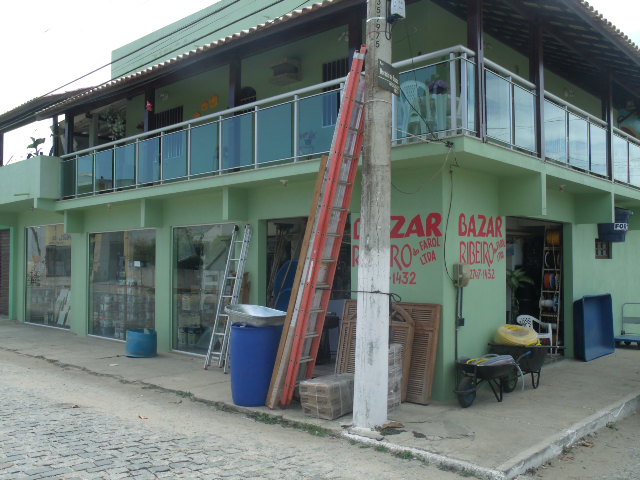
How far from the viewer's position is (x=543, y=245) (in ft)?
42.4

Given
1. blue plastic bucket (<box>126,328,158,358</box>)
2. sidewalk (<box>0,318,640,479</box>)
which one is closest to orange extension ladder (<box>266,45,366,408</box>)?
sidewalk (<box>0,318,640,479</box>)

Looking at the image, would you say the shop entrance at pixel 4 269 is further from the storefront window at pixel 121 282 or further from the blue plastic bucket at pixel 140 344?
the blue plastic bucket at pixel 140 344

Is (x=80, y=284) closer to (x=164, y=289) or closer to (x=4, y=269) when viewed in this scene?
(x=164, y=289)

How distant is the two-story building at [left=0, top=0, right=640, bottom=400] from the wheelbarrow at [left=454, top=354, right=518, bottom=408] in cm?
42

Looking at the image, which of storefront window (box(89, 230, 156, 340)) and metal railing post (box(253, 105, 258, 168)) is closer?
metal railing post (box(253, 105, 258, 168))

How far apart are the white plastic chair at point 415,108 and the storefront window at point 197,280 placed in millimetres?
4898

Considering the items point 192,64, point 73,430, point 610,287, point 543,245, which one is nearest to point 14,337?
point 192,64

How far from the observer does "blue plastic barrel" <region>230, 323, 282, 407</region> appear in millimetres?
8070

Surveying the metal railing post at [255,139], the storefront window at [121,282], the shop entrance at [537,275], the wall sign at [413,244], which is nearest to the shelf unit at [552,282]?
the shop entrance at [537,275]

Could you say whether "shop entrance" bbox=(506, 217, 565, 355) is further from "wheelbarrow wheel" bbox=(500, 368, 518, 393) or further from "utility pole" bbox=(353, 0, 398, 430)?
"utility pole" bbox=(353, 0, 398, 430)

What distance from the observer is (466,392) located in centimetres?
797

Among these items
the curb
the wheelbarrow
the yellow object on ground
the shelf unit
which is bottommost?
the curb

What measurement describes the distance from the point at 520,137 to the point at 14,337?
1362 centimetres

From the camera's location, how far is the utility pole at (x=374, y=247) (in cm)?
690
